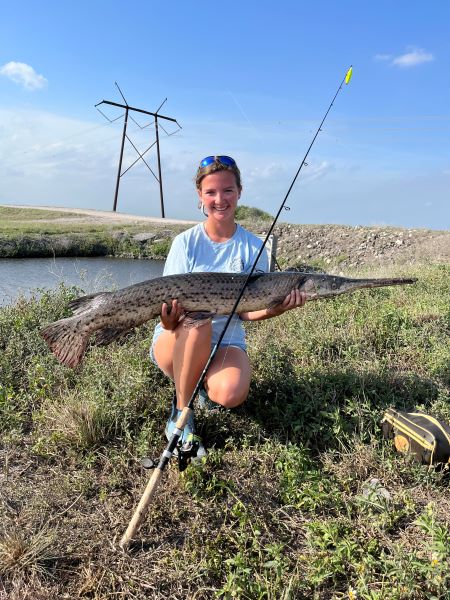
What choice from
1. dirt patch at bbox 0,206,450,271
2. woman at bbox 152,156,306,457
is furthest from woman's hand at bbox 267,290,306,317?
dirt patch at bbox 0,206,450,271

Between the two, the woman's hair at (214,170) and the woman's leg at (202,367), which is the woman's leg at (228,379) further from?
the woman's hair at (214,170)

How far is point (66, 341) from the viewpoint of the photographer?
3.70 meters

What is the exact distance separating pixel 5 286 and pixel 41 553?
36.3ft

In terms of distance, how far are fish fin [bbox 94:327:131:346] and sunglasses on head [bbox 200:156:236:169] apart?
5.16 ft

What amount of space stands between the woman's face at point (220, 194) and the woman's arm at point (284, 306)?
0.86 metres

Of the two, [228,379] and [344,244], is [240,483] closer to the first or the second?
[228,379]

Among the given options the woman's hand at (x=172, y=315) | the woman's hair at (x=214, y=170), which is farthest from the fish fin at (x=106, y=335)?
the woman's hair at (x=214, y=170)

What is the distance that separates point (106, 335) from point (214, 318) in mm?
925

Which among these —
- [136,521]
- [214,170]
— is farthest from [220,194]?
[136,521]

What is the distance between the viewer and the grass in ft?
8.21

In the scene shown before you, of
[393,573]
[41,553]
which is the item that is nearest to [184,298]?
[41,553]

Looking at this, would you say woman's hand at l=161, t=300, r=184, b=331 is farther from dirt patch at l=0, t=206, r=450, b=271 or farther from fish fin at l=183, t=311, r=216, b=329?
dirt patch at l=0, t=206, r=450, b=271

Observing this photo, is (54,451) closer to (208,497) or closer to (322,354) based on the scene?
(208,497)

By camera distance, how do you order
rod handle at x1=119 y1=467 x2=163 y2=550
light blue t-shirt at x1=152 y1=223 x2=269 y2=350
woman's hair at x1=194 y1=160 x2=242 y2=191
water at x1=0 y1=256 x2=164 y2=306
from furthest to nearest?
water at x1=0 y1=256 x2=164 y2=306
light blue t-shirt at x1=152 y1=223 x2=269 y2=350
woman's hair at x1=194 y1=160 x2=242 y2=191
rod handle at x1=119 y1=467 x2=163 y2=550
